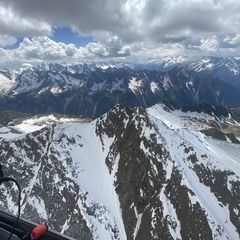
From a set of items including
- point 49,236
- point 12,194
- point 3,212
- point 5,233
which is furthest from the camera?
point 12,194

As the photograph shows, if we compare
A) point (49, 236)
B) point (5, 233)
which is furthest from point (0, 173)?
point (49, 236)

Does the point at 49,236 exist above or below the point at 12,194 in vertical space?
below

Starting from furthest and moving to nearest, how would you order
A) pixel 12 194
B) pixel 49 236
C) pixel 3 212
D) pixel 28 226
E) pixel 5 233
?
pixel 12 194 < pixel 3 212 < pixel 28 226 < pixel 49 236 < pixel 5 233

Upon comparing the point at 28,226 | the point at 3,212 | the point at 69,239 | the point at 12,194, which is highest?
the point at 12,194

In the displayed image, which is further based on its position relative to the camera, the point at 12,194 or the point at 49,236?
the point at 12,194

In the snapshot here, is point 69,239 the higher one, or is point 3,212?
point 3,212

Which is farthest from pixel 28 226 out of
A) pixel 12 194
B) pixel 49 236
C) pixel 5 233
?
pixel 12 194

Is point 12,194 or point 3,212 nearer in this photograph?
point 3,212

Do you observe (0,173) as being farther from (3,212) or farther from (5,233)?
(3,212)

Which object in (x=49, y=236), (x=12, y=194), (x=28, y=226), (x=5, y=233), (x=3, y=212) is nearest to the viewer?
(x=5, y=233)

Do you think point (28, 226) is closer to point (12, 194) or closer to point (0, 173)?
point (0, 173)
